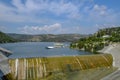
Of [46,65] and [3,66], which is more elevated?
[3,66]

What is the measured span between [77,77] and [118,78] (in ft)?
18.4

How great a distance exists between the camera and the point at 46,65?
37094mm

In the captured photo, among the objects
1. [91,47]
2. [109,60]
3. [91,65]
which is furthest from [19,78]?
[91,47]

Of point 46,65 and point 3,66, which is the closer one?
point 3,66

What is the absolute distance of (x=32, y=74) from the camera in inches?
1380

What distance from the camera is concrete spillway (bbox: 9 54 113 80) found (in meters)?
34.8

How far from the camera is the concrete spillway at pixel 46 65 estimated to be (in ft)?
114

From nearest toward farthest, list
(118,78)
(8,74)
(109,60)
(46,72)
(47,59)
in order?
(118,78)
(8,74)
(46,72)
(47,59)
(109,60)

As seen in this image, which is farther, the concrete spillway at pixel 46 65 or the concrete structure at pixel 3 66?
the concrete spillway at pixel 46 65

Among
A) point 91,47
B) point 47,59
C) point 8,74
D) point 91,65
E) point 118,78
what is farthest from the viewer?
point 91,47

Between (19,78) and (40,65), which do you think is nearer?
(19,78)

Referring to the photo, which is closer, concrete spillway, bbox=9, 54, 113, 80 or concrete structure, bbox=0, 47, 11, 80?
concrete structure, bbox=0, 47, 11, 80

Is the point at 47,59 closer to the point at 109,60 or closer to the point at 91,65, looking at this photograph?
the point at 91,65

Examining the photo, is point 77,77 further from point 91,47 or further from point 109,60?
point 91,47
